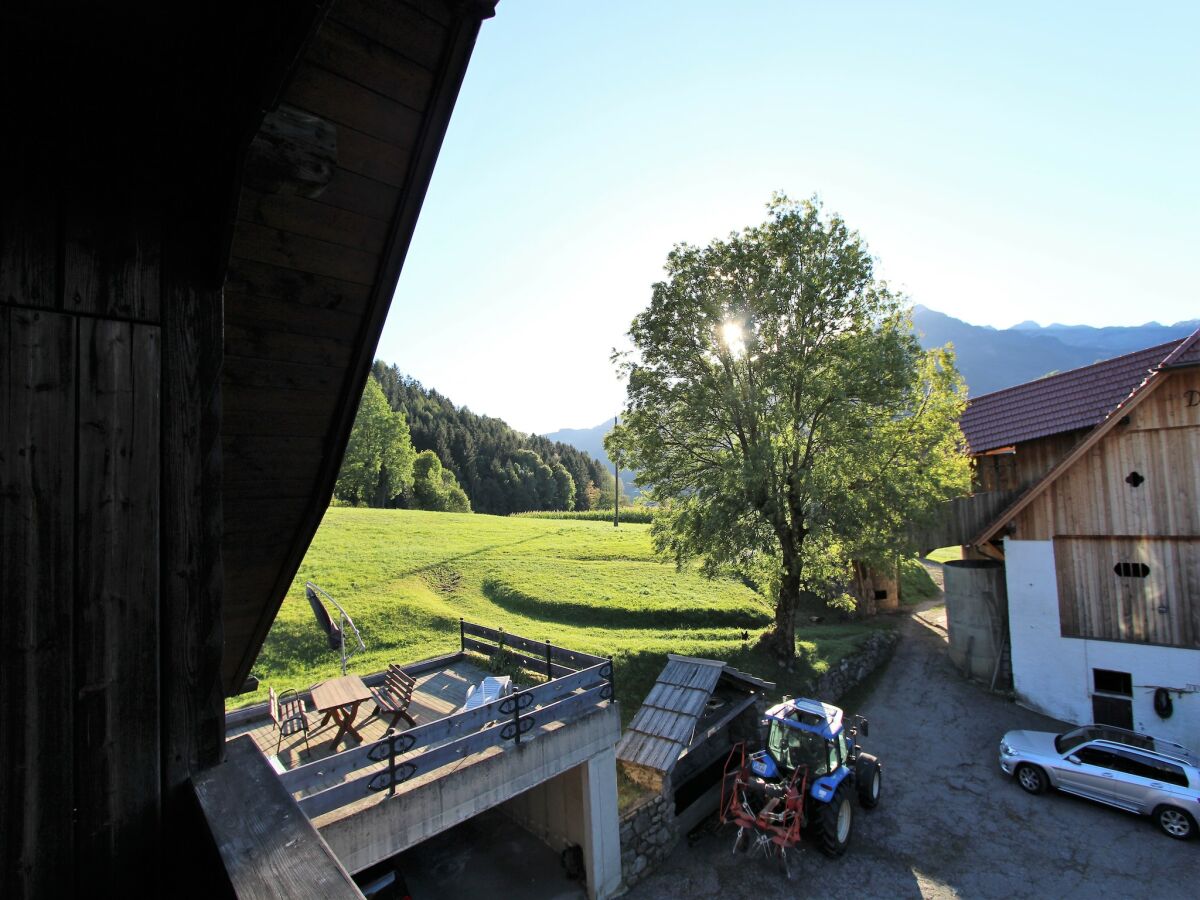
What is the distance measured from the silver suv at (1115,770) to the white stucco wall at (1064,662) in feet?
7.43

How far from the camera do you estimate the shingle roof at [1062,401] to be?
660 inches

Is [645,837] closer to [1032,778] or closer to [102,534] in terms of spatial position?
[1032,778]

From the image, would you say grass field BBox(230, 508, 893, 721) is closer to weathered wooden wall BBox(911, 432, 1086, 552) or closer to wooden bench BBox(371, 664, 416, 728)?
weathered wooden wall BBox(911, 432, 1086, 552)

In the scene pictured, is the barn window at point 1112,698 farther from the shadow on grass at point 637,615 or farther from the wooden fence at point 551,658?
the wooden fence at point 551,658

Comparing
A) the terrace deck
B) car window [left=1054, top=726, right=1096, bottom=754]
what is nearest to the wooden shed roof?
the terrace deck

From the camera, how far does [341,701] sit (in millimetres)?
8844

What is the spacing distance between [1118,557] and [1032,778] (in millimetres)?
6984

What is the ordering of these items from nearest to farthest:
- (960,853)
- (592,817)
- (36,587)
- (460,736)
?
(36,587) < (460,736) < (592,817) < (960,853)

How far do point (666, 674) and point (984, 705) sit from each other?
34.7 feet

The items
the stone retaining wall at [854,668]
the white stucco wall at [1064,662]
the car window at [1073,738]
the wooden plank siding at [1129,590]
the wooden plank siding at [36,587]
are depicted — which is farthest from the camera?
the stone retaining wall at [854,668]

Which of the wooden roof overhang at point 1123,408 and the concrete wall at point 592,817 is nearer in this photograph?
the concrete wall at point 592,817

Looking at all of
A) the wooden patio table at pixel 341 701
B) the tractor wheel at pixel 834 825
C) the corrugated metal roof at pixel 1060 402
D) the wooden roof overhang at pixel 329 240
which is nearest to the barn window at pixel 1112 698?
the corrugated metal roof at pixel 1060 402

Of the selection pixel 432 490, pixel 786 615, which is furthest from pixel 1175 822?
pixel 432 490

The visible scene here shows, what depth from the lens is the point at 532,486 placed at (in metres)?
87.2
